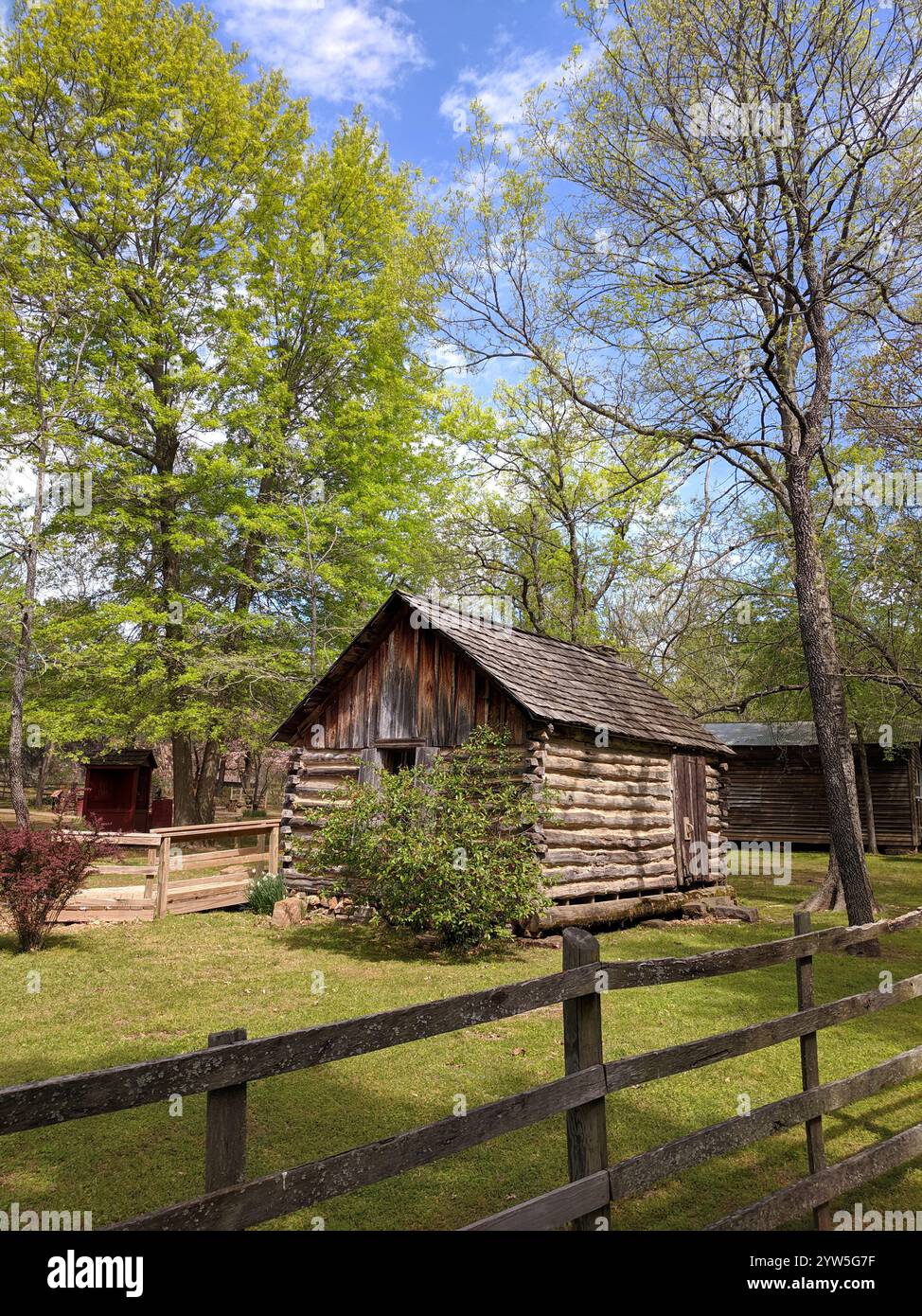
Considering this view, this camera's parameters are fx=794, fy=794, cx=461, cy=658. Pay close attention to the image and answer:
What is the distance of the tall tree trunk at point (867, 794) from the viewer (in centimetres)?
2603

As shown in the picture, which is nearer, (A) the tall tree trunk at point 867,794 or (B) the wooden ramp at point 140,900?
(B) the wooden ramp at point 140,900

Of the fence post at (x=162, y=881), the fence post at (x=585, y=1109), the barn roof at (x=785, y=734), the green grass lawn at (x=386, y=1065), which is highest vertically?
the barn roof at (x=785, y=734)

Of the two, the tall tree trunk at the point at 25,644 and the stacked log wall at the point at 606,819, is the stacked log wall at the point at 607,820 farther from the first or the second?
the tall tree trunk at the point at 25,644

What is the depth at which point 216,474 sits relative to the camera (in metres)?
21.4

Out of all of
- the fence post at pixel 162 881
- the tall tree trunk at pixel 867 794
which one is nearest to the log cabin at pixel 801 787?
the tall tree trunk at pixel 867 794

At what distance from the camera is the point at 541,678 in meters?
14.7

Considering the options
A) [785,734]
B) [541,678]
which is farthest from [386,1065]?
[785,734]

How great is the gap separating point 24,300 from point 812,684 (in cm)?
1999

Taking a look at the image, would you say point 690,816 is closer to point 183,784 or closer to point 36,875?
point 36,875

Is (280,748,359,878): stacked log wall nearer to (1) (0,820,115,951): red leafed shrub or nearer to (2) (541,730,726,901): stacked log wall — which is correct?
→ (2) (541,730,726,901): stacked log wall

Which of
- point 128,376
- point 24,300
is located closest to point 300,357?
point 128,376

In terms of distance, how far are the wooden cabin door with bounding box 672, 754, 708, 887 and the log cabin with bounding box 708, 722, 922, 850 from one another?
28.7 ft

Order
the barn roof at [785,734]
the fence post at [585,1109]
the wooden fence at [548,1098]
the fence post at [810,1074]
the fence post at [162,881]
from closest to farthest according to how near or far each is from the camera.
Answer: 1. the wooden fence at [548,1098]
2. the fence post at [585,1109]
3. the fence post at [810,1074]
4. the fence post at [162,881]
5. the barn roof at [785,734]

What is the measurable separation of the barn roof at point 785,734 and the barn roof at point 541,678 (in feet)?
19.0
